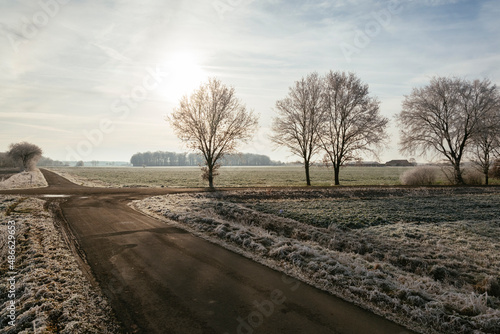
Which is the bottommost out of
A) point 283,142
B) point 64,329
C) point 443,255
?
point 443,255

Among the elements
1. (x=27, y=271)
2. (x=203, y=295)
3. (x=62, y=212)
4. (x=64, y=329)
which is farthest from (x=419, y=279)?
(x=62, y=212)

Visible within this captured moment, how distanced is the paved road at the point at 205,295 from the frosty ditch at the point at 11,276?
1.56 meters

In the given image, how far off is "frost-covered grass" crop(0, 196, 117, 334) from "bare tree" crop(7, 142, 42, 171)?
285 feet

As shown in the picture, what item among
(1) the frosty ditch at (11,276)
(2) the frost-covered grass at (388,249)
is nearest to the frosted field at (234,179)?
(2) the frost-covered grass at (388,249)

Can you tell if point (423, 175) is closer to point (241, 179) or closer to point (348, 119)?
point (348, 119)

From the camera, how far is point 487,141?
34938 mm

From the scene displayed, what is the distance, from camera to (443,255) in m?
9.18

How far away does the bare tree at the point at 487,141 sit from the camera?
33688 mm

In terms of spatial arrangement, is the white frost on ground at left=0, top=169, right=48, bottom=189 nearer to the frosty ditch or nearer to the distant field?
the distant field

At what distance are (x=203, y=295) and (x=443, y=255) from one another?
851 centimetres

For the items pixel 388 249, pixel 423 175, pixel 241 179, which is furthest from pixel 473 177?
pixel 241 179

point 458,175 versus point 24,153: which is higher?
point 24,153

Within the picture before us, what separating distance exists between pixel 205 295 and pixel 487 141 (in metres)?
44.2

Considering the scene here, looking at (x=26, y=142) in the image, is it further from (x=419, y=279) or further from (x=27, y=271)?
(x=419, y=279)
